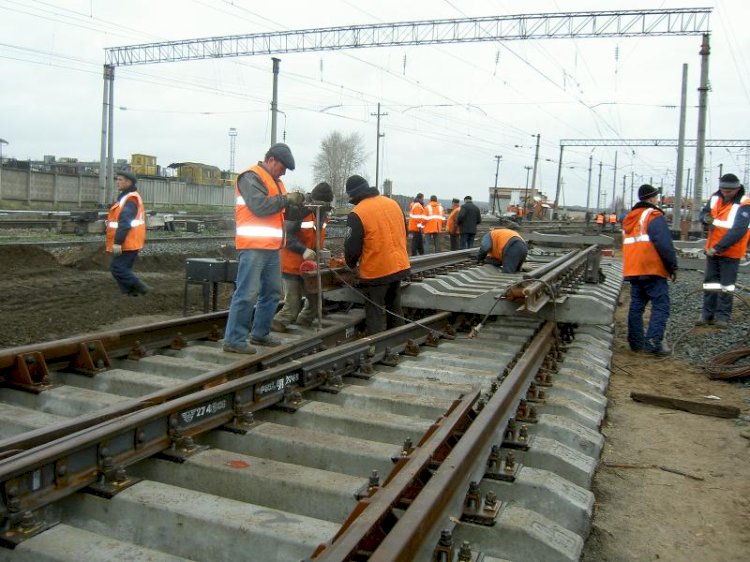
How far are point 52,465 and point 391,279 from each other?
14.0 ft

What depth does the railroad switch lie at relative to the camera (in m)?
3.19

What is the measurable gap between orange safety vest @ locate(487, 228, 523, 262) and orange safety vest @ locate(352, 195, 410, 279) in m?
3.53

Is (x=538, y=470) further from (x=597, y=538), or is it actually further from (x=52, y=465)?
(x=52, y=465)

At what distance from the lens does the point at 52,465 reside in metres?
3.04

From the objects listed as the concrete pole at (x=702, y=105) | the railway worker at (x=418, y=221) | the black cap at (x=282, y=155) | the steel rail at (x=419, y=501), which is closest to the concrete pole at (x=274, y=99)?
the railway worker at (x=418, y=221)

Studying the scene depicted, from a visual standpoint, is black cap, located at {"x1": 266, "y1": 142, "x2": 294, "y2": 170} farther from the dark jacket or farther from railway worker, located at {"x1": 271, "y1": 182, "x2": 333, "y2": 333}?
the dark jacket

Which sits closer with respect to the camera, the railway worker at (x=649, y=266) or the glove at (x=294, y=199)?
the glove at (x=294, y=199)

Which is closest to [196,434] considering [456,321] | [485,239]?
[456,321]

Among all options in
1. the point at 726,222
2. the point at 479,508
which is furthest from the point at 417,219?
the point at 479,508

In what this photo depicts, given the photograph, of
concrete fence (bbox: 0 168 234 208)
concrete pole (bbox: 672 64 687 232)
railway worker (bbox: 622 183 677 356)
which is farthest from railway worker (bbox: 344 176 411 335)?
concrete fence (bbox: 0 168 234 208)

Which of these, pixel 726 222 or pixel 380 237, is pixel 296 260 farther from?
pixel 726 222

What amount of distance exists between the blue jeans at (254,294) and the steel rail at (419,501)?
8.11 ft

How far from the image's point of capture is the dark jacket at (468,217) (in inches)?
727

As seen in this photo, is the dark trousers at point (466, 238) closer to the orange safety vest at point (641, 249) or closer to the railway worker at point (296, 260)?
the orange safety vest at point (641, 249)
